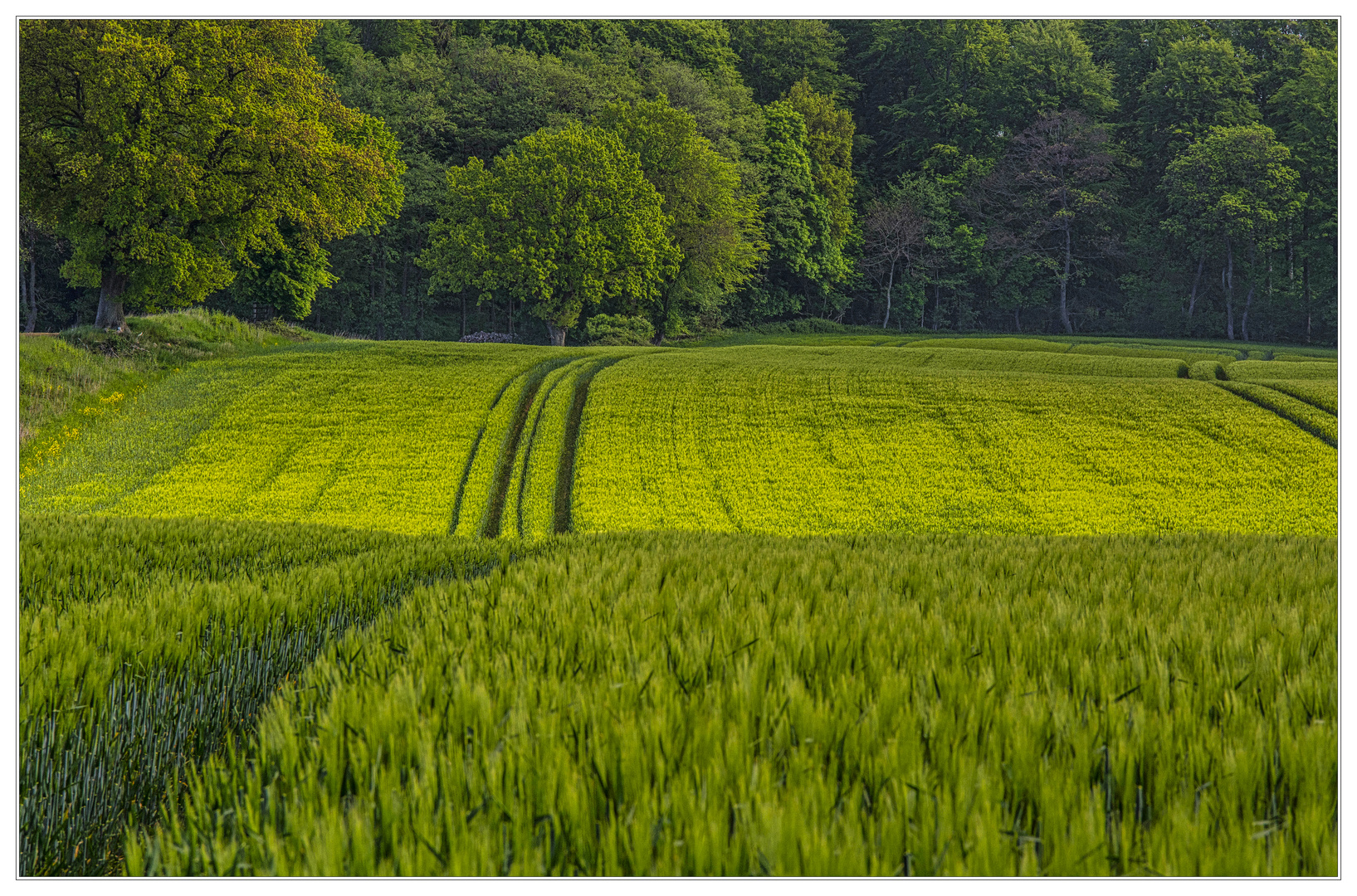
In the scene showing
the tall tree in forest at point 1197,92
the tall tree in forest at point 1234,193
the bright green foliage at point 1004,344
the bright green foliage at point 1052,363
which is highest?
the tall tree in forest at point 1197,92

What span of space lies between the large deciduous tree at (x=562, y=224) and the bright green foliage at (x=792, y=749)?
44972mm

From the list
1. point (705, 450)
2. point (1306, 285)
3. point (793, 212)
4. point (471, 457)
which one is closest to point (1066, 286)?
point (1306, 285)

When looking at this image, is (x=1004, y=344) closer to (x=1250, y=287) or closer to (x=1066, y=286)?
(x=1250, y=287)

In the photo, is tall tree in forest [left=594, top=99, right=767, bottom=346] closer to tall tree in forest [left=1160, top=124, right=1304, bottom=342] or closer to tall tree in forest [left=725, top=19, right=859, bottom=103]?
tall tree in forest [left=725, top=19, right=859, bottom=103]

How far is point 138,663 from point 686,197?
52.4 meters

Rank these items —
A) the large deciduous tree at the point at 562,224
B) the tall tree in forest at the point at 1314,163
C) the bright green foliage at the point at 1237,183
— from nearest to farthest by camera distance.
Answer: the large deciduous tree at the point at 562,224
the tall tree in forest at the point at 1314,163
the bright green foliage at the point at 1237,183

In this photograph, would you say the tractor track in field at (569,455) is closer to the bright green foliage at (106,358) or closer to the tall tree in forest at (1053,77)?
the bright green foliage at (106,358)

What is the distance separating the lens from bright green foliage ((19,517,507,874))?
2.98 meters

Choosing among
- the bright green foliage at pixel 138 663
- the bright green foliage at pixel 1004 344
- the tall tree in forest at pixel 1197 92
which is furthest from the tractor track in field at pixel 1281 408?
the tall tree in forest at pixel 1197 92

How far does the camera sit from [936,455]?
2211cm

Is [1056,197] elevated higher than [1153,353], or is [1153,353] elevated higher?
[1056,197]

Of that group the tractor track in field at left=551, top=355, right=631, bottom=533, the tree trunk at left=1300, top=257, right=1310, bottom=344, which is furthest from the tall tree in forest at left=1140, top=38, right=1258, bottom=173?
the tractor track in field at left=551, top=355, right=631, bottom=533

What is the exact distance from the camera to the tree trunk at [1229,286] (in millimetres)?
52000

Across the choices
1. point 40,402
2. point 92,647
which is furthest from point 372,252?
point 92,647
